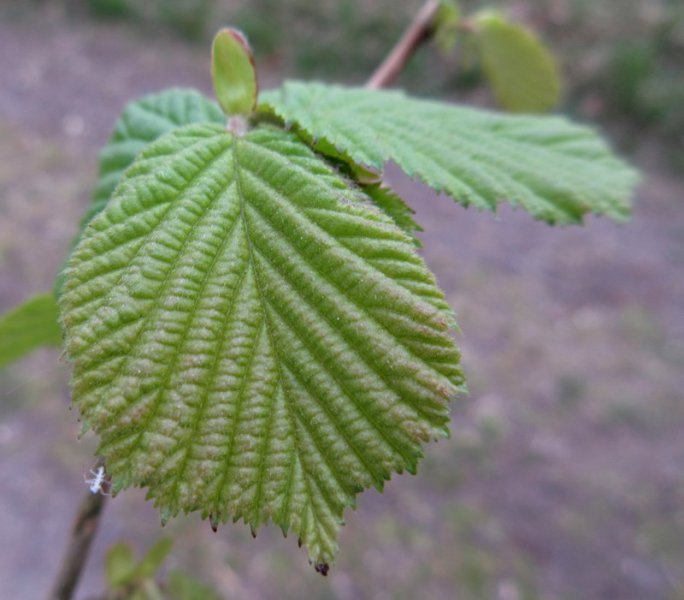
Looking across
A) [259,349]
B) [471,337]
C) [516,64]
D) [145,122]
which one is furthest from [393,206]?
[471,337]

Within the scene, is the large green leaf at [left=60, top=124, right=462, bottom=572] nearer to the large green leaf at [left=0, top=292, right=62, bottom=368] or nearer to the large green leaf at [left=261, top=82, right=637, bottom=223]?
the large green leaf at [left=261, top=82, right=637, bottom=223]

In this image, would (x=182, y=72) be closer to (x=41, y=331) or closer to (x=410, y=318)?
(x=41, y=331)

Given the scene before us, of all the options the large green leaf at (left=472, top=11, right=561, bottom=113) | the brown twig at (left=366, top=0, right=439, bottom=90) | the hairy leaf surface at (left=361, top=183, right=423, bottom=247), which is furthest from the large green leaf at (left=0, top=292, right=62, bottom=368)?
the large green leaf at (left=472, top=11, right=561, bottom=113)

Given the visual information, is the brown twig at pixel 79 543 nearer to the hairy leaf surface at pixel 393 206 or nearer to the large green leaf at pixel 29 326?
the large green leaf at pixel 29 326

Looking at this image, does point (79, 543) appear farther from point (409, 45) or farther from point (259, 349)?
point (409, 45)

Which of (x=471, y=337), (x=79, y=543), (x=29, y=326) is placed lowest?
(x=471, y=337)

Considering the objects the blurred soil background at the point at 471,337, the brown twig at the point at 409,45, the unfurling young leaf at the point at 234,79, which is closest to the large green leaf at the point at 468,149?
the unfurling young leaf at the point at 234,79
